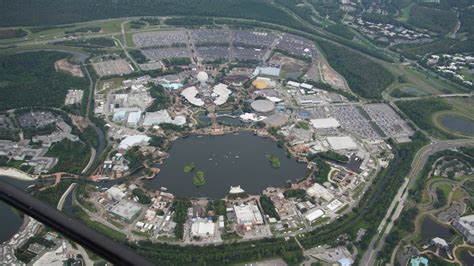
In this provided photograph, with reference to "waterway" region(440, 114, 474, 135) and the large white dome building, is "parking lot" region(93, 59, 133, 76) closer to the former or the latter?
the large white dome building

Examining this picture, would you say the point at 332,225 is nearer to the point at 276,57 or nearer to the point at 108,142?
the point at 108,142

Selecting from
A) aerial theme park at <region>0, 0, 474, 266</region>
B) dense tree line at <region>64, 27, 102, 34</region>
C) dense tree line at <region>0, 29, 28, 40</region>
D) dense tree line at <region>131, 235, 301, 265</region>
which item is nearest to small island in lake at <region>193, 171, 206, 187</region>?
aerial theme park at <region>0, 0, 474, 266</region>

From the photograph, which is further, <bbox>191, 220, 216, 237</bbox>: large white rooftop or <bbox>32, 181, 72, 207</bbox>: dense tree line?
<bbox>32, 181, 72, 207</bbox>: dense tree line

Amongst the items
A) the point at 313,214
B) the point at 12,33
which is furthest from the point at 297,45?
the point at 12,33

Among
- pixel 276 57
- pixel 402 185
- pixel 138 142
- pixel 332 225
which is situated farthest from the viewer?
pixel 276 57

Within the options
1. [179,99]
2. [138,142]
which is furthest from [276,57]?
[138,142]

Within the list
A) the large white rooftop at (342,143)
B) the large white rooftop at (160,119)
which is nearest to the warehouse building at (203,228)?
the large white rooftop at (160,119)
